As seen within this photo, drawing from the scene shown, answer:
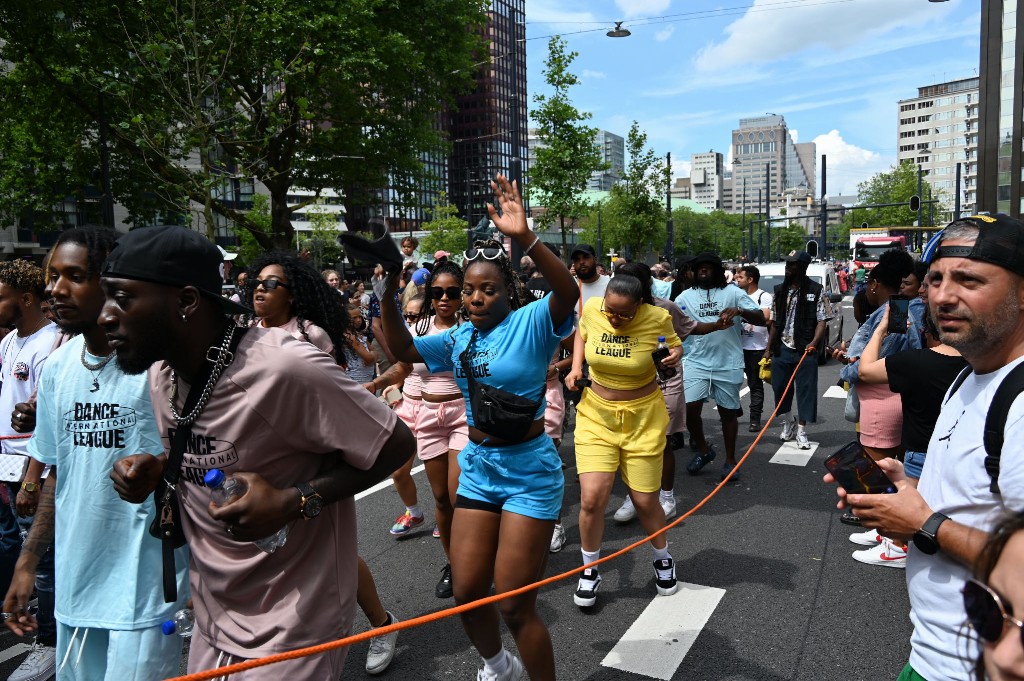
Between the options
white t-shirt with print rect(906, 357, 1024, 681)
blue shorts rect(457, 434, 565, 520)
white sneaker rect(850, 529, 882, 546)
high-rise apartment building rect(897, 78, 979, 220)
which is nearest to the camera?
white t-shirt with print rect(906, 357, 1024, 681)

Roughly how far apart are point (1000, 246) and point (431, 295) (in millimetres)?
3512

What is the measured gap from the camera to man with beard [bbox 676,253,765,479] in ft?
23.3

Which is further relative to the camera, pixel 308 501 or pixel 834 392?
pixel 834 392

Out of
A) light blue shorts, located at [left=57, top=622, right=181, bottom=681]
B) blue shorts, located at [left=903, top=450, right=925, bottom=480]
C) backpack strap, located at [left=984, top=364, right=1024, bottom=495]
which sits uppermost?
backpack strap, located at [left=984, top=364, right=1024, bottom=495]

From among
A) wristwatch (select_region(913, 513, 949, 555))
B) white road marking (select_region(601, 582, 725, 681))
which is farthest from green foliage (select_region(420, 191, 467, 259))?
wristwatch (select_region(913, 513, 949, 555))

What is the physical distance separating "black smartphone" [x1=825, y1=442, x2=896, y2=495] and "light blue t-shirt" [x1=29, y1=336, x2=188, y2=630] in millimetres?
2088

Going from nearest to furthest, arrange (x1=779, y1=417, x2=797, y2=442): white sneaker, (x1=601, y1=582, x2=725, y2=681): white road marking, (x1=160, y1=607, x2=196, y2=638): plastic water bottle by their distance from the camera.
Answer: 1. (x1=160, y1=607, x2=196, y2=638): plastic water bottle
2. (x1=601, y1=582, x2=725, y2=681): white road marking
3. (x1=779, y1=417, x2=797, y2=442): white sneaker

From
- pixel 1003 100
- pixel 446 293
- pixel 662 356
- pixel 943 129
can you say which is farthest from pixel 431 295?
pixel 943 129

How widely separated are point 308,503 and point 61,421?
1.24 meters

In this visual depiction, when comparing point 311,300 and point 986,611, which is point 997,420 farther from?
point 311,300

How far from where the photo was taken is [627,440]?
4.62 m

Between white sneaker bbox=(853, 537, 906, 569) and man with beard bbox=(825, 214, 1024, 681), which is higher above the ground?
man with beard bbox=(825, 214, 1024, 681)

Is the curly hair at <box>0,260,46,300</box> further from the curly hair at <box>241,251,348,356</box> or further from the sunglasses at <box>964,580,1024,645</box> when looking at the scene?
the sunglasses at <box>964,580,1024,645</box>

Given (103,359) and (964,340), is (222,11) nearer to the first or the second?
(103,359)
